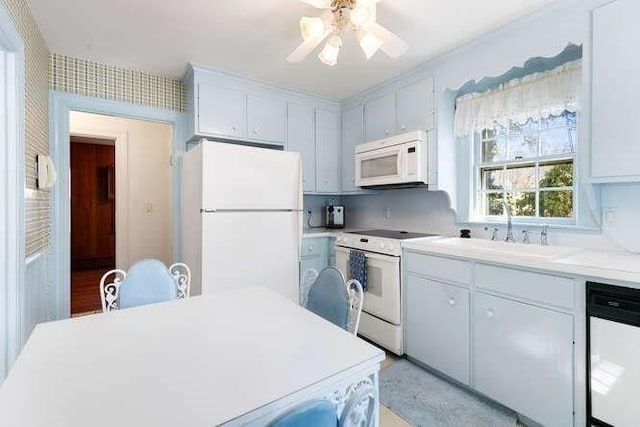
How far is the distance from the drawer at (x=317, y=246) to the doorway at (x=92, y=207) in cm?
462

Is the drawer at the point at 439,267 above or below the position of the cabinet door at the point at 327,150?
below

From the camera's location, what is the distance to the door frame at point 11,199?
5.00 feet

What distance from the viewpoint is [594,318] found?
4.67 feet

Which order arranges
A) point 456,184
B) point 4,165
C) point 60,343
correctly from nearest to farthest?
point 60,343
point 4,165
point 456,184

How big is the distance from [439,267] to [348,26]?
5.24 feet

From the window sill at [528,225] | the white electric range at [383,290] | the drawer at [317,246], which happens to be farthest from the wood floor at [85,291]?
the window sill at [528,225]

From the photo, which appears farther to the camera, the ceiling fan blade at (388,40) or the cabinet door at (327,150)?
the cabinet door at (327,150)

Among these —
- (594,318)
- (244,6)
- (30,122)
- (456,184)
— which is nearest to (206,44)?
(244,6)

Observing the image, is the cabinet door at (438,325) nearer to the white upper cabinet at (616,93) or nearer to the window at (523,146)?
the window at (523,146)

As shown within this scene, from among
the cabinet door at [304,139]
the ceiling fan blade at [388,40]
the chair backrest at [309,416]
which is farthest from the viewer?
the cabinet door at [304,139]

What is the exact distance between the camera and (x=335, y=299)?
1562 millimetres

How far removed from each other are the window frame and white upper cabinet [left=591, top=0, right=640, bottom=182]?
0.29m

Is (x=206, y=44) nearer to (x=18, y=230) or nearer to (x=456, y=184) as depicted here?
(x=18, y=230)

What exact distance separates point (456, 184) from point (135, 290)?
97.5 inches
